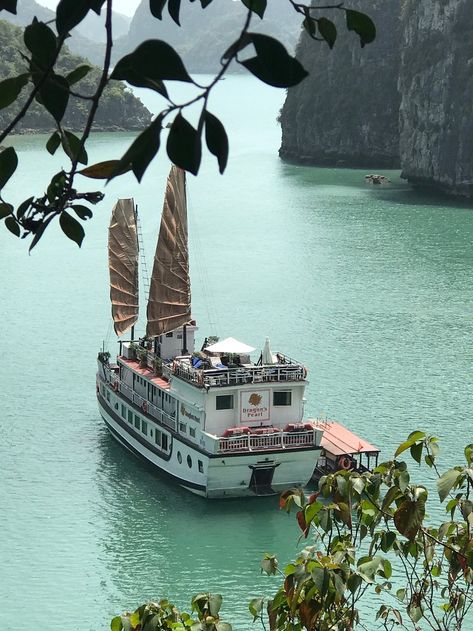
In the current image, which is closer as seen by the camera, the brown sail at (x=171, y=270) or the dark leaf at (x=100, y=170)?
the dark leaf at (x=100, y=170)

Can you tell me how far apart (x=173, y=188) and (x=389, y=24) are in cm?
7010

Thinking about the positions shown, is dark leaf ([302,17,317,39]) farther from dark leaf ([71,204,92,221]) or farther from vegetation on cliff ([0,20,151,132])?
vegetation on cliff ([0,20,151,132])

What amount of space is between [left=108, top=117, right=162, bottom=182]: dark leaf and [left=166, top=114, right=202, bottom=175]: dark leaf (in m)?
0.03

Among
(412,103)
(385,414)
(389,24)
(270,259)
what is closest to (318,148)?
(389,24)

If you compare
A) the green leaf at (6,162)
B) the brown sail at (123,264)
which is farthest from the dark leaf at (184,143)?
the brown sail at (123,264)

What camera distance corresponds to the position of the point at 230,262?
153 ft

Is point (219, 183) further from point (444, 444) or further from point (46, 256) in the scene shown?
point (444, 444)

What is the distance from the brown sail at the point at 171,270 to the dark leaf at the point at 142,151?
22.7 m

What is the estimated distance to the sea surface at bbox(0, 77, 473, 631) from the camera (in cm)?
1877

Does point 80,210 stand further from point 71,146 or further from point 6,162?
point 6,162

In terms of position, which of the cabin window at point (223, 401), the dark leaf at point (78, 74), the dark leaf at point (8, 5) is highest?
Result: the dark leaf at point (8, 5)

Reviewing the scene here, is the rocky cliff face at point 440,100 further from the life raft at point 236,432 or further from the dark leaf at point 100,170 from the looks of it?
the dark leaf at point 100,170

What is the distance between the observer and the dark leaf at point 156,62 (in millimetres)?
2152

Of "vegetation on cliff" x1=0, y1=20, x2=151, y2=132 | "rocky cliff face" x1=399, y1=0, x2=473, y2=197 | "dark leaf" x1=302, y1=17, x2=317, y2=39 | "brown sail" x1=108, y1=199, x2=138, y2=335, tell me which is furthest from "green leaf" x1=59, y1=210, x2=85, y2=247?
"vegetation on cliff" x1=0, y1=20, x2=151, y2=132
